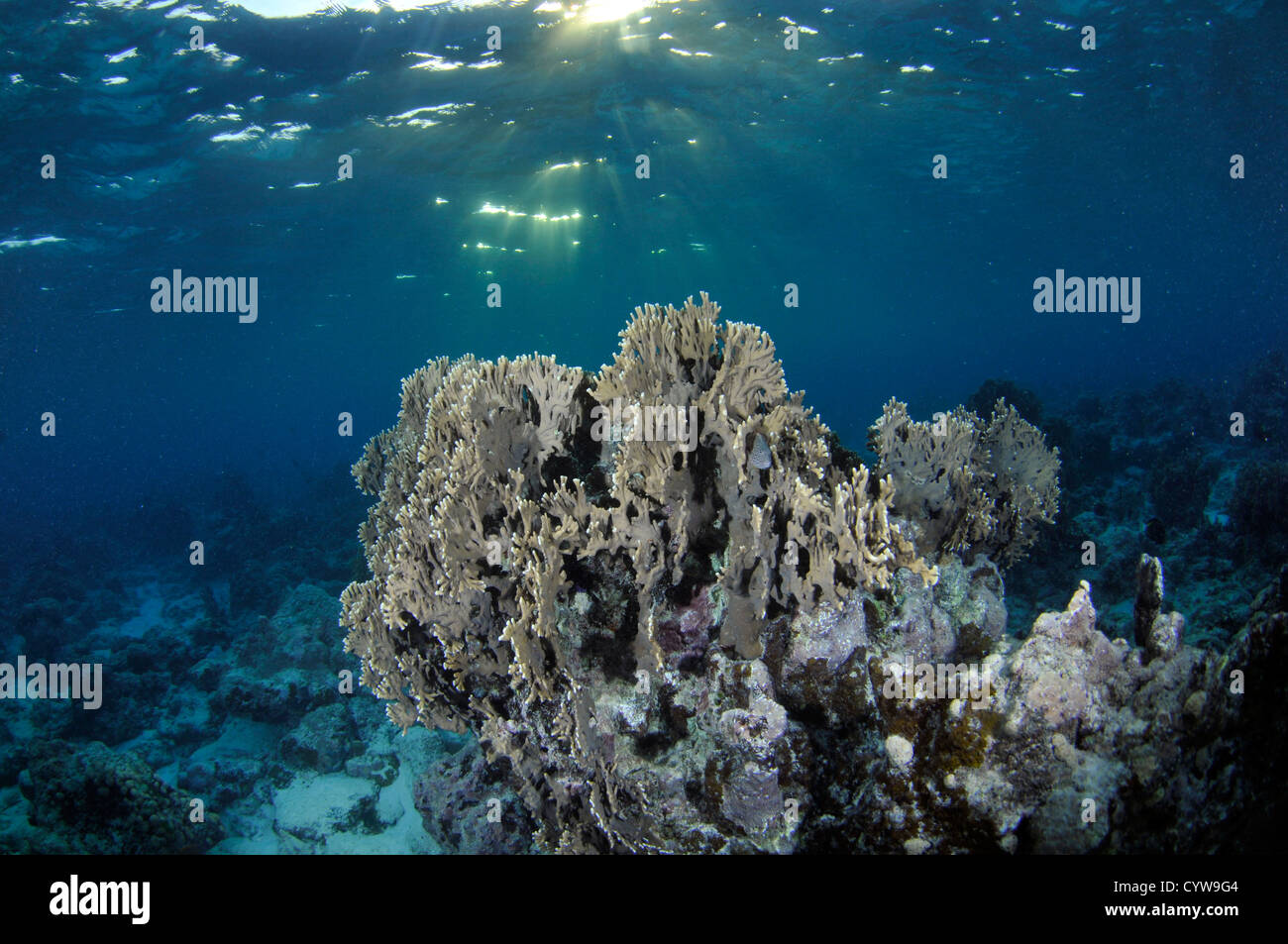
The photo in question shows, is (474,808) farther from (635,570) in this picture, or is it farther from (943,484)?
(943,484)

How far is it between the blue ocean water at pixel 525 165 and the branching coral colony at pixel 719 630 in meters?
8.59

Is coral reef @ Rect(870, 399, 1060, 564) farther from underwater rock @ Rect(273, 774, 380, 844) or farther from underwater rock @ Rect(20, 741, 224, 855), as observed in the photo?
underwater rock @ Rect(20, 741, 224, 855)

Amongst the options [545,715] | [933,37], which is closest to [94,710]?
[545,715]

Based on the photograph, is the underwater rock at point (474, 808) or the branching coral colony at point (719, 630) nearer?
the branching coral colony at point (719, 630)

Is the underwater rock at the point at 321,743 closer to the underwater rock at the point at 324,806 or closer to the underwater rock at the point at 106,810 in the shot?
the underwater rock at the point at 324,806

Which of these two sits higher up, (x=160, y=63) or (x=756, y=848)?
(x=160, y=63)

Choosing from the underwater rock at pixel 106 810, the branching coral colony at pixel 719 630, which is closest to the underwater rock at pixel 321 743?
the underwater rock at pixel 106 810

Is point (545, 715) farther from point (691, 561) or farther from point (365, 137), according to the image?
point (365, 137)

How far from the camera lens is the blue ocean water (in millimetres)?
15625

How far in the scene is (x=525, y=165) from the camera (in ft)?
85.6

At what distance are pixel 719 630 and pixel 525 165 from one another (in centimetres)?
2686

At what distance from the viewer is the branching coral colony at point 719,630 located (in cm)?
357

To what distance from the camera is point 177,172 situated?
21.5 metres
